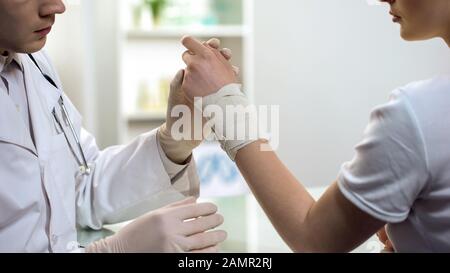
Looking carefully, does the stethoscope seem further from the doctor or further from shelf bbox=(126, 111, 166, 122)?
shelf bbox=(126, 111, 166, 122)

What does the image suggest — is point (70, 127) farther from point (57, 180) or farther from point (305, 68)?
point (305, 68)

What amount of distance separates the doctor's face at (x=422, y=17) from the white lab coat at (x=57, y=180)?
50cm

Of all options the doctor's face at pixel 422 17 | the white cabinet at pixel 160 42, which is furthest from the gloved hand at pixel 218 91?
the white cabinet at pixel 160 42

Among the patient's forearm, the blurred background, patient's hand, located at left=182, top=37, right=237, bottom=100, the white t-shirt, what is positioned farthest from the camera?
the blurred background

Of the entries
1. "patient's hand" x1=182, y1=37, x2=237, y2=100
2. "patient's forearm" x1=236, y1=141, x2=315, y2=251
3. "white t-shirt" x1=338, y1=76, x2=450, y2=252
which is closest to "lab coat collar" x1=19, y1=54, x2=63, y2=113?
"patient's hand" x1=182, y1=37, x2=237, y2=100

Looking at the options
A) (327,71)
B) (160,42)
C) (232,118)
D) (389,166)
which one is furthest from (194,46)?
(160,42)

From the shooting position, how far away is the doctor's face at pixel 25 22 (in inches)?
29.9

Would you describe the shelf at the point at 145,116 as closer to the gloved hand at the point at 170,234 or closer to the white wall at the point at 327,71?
the white wall at the point at 327,71

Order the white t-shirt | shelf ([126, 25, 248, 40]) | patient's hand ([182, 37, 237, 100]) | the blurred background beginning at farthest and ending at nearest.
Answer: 1. shelf ([126, 25, 248, 40])
2. the blurred background
3. patient's hand ([182, 37, 237, 100])
4. the white t-shirt

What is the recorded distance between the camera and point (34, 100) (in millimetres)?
840

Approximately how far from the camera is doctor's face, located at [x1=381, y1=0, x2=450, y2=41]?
642 mm
